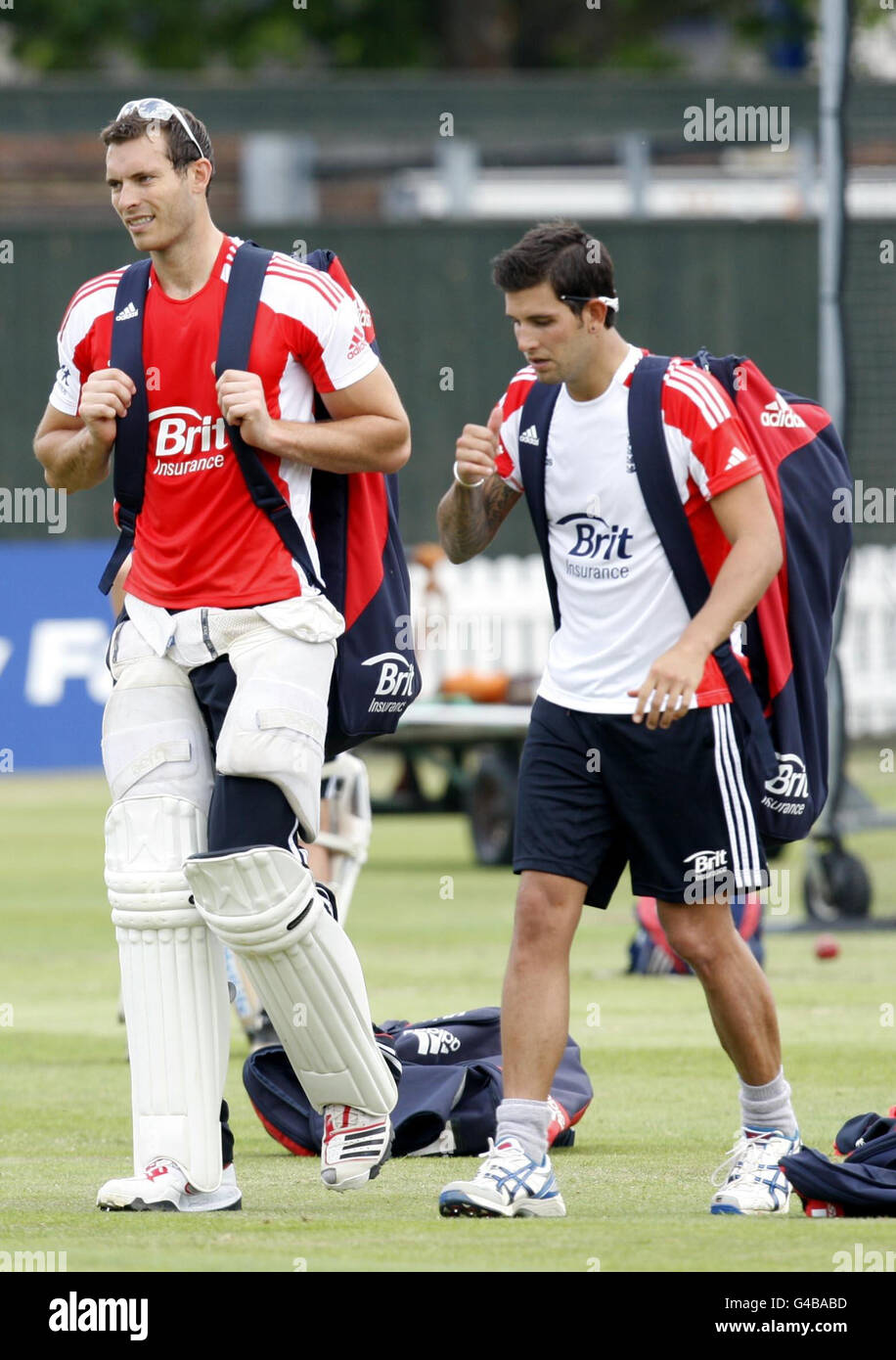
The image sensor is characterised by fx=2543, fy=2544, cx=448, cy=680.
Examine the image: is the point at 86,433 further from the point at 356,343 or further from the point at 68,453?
the point at 356,343

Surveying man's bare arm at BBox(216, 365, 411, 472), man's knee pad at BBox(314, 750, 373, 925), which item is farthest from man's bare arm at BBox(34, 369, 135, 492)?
man's knee pad at BBox(314, 750, 373, 925)

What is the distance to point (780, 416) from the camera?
5992 millimetres

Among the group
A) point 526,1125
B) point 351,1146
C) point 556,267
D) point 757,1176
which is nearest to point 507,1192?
point 526,1125

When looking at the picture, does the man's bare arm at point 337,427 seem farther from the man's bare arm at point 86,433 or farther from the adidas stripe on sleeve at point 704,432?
the adidas stripe on sleeve at point 704,432

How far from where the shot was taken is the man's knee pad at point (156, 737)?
18.6 feet

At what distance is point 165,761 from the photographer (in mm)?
5676

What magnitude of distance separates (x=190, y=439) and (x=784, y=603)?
56.8 inches

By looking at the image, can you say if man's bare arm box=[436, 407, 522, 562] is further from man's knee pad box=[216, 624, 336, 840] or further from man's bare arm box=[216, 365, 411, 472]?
man's knee pad box=[216, 624, 336, 840]

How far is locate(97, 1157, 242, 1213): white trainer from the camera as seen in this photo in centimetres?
558

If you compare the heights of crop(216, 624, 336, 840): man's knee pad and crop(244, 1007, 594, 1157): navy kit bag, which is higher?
crop(216, 624, 336, 840): man's knee pad

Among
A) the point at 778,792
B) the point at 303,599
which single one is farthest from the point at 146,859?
the point at 778,792

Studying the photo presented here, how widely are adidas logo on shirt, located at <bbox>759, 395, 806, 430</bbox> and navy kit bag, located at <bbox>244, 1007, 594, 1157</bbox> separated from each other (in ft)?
6.18

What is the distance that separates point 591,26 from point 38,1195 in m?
35.4
